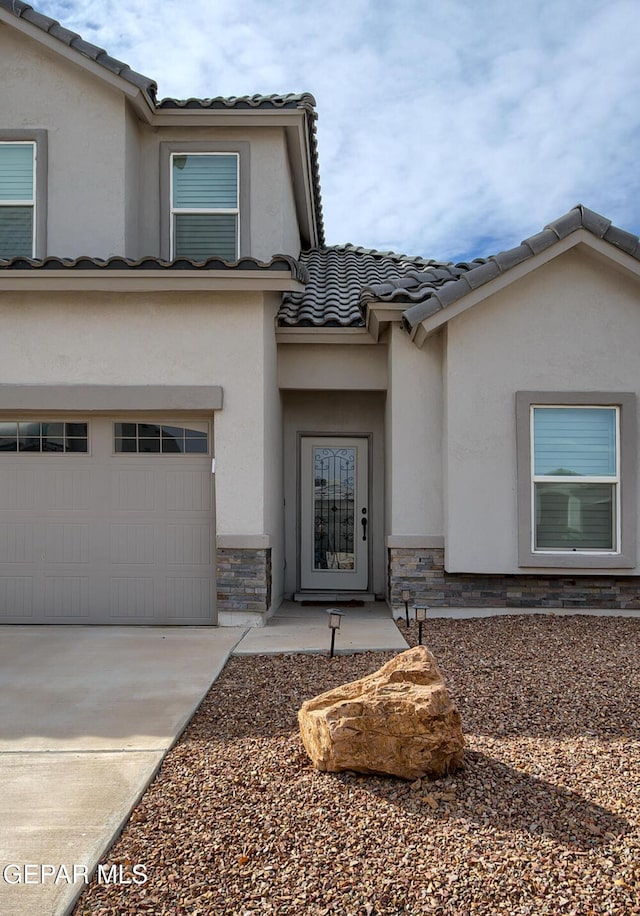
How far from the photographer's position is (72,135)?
1032 cm

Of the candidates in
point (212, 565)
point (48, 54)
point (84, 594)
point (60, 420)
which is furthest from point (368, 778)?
point (48, 54)

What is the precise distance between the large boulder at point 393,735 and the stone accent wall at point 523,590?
5.10 metres

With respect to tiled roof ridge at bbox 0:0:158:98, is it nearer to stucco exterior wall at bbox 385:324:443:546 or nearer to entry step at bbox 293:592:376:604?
stucco exterior wall at bbox 385:324:443:546

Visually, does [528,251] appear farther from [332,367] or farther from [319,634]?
[319,634]

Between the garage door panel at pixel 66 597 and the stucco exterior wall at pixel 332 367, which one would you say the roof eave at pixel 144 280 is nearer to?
the stucco exterior wall at pixel 332 367

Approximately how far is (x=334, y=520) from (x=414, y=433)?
256cm

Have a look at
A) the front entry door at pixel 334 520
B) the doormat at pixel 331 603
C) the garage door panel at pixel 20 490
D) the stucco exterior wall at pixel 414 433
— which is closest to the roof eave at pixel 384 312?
the stucco exterior wall at pixel 414 433

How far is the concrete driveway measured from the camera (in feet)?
11.6

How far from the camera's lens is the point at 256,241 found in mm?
10766

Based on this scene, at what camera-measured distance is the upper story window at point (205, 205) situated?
35.4 ft

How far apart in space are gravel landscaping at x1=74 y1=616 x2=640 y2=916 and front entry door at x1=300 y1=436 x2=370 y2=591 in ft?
18.6

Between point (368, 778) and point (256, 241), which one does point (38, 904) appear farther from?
point (256, 241)

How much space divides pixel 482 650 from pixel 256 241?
6.50 m

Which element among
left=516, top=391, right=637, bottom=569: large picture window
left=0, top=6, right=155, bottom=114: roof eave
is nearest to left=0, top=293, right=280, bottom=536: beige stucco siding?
left=0, top=6, right=155, bottom=114: roof eave
